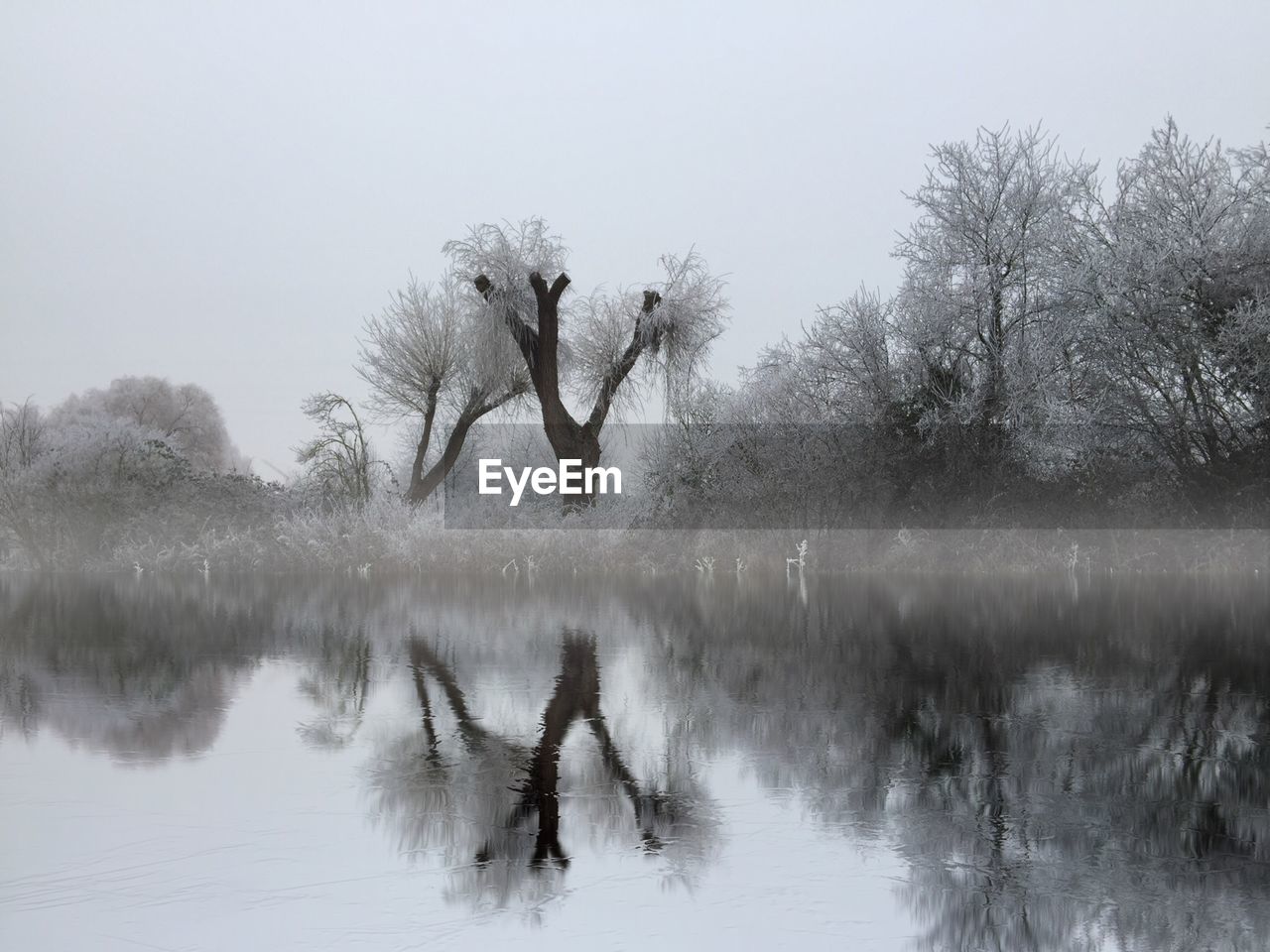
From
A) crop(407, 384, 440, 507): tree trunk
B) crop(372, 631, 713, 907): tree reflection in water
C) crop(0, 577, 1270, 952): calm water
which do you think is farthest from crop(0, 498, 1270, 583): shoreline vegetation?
crop(372, 631, 713, 907): tree reflection in water

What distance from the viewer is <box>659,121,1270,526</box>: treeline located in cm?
2094

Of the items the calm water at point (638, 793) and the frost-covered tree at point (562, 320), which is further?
the frost-covered tree at point (562, 320)

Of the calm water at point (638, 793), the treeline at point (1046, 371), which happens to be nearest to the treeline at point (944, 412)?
the treeline at point (1046, 371)

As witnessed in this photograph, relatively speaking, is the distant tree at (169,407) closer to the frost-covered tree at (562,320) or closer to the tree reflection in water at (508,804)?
the frost-covered tree at (562,320)

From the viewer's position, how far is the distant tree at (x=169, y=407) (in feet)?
123

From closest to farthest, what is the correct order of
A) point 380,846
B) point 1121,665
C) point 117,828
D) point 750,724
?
point 380,846 < point 117,828 < point 750,724 < point 1121,665

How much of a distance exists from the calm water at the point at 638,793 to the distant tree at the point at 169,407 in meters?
28.4

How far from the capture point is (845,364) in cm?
2308

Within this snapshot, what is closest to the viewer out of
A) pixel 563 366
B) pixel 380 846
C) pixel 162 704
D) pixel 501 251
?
pixel 380 846

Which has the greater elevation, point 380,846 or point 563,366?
point 563,366

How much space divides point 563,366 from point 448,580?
30.7ft

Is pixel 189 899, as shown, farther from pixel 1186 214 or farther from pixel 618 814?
pixel 1186 214

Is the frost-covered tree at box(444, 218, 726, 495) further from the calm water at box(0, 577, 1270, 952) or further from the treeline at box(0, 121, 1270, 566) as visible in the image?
the calm water at box(0, 577, 1270, 952)

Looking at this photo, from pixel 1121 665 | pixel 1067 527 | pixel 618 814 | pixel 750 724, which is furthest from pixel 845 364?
pixel 618 814
